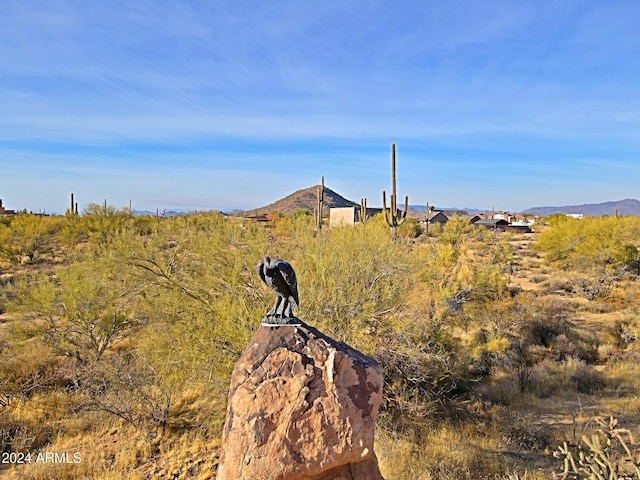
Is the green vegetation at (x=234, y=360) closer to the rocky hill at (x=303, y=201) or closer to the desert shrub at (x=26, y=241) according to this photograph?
the desert shrub at (x=26, y=241)

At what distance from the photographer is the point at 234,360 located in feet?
A: 22.3

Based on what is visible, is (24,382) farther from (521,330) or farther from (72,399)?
(521,330)

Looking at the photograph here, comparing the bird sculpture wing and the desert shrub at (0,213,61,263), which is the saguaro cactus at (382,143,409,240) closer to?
the bird sculpture wing

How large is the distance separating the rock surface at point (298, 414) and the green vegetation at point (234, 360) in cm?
267

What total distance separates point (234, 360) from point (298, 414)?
380cm

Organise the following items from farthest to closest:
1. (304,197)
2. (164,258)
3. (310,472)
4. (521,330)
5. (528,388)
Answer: (304,197), (521,330), (528,388), (164,258), (310,472)

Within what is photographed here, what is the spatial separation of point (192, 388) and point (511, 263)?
19712mm

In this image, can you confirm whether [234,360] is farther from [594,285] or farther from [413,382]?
[594,285]

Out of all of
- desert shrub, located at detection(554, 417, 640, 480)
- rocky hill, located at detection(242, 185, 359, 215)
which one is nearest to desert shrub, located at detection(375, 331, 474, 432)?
desert shrub, located at detection(554, 417, 640, 480)

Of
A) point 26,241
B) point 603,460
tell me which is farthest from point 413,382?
point 26,241

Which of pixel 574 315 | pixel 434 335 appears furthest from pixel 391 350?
pixel 574 315

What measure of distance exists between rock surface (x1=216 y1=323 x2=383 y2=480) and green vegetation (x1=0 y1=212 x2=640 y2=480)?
8.76 feet

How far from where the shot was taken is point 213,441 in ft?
22.5

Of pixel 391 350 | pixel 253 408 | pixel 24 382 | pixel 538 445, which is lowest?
pixel 538 445
